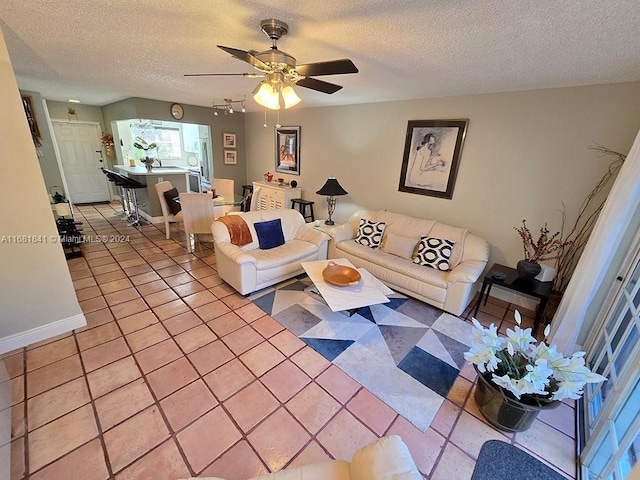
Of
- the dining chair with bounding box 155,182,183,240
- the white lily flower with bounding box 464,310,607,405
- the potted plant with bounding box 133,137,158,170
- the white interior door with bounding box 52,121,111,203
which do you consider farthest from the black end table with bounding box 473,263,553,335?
the white interior door with bounding box 52,121,111,203

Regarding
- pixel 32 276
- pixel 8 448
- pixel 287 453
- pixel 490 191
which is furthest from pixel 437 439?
pixel 32 276

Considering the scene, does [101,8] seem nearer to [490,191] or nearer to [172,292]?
[172,292]

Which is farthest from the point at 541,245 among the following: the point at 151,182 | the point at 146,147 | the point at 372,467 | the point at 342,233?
the point at 146,147

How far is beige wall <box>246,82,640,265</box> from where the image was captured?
253 centimetres

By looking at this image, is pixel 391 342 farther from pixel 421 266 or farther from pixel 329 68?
pixel 329 68

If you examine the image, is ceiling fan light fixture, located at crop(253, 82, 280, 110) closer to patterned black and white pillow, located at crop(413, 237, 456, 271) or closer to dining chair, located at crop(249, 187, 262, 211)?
patterned black and white pillow, located at crop(413, 237, 456, 271)

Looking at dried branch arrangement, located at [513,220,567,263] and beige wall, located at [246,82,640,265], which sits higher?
beige wall, located at [246,82,640,265]

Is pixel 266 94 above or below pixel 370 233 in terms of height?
above

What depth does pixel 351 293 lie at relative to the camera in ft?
8.79

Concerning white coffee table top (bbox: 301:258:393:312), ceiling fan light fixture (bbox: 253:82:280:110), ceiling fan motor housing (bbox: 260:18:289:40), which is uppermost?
ceiling fan motor housing (bbox: 260:18:289:40)

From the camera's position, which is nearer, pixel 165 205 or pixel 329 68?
pixel 329 68

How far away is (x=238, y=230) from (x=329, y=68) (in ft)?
7.46

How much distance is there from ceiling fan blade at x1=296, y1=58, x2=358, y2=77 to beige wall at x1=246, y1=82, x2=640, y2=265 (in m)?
2.40

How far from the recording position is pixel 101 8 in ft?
5.15
